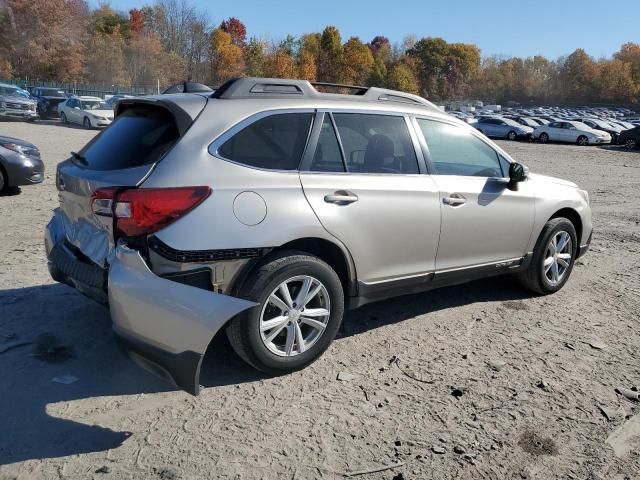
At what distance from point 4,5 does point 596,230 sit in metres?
77.6

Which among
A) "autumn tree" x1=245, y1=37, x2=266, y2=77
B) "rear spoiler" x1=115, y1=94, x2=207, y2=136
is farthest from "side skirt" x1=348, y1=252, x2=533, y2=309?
"autumn tree" x1=245, y1=37, x2=266, y2=77

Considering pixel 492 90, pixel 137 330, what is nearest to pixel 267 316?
pixel 137 330

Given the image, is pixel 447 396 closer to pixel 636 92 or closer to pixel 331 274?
pixel 331 274

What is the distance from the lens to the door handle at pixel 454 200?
14.6 ft

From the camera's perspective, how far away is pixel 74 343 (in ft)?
13.6

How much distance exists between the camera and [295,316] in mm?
3729

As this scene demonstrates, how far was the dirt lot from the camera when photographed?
9.66 feet

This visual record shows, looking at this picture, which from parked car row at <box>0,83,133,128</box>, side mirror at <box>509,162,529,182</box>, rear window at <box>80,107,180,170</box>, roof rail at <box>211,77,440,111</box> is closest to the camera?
rear window at <box>80,107,180,170</box>

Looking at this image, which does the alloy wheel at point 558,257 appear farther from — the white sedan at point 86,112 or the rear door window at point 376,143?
the white sedan at point 86,112

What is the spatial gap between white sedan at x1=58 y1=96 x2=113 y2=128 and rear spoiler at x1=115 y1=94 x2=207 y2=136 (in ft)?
86.1

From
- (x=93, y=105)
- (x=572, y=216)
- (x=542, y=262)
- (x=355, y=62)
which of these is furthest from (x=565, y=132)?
(x=355, y=62)

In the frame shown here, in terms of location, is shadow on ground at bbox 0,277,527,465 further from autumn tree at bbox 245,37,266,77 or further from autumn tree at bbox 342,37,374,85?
autumn tree at bbox 342,37,374,85

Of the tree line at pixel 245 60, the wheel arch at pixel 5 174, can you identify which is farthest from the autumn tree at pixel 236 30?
the wheel arch at pixel 5 174

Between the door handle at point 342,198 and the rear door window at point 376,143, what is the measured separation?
22cm
